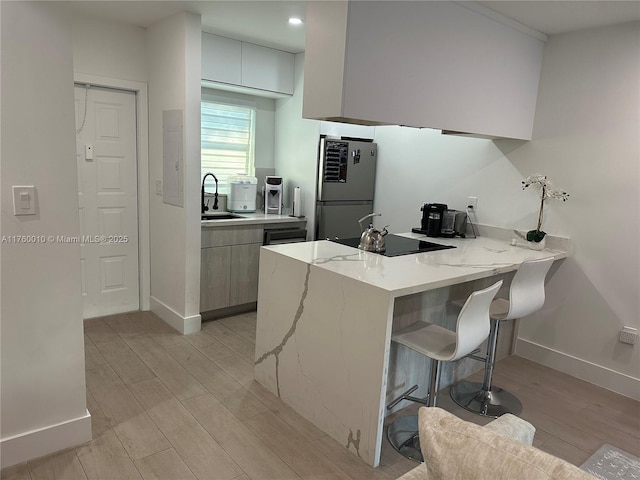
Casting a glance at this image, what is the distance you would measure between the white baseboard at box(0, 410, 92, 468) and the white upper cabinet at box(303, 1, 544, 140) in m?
1.99

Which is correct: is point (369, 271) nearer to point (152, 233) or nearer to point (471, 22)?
point (471, 22)

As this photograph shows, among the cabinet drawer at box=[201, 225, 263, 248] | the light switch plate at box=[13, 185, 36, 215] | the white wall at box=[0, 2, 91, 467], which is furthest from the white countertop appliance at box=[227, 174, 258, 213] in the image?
the light switch plate at box=[13, 185, 36, 215]

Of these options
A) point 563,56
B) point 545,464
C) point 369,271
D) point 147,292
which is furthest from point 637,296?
point 147,292

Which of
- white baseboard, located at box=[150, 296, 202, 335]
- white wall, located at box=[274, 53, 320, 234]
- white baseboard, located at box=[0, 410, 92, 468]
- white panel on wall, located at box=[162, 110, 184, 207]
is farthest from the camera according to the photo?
white wall, located at box=[274, 53, 320, 234]

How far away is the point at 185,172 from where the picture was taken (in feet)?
11.6

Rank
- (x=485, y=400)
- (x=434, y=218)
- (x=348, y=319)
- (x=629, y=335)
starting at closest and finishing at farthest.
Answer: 1. (x=348, y=319)
2. (x=485, y=400)
3. (x=629, y=335)
4. (x=434, y=218)

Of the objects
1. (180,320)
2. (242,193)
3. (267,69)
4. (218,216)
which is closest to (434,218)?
(242,193)

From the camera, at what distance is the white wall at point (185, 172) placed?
344cm

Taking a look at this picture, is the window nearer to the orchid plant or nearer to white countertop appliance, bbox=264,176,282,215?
white countertop appliance, bbox=264,176,282,215

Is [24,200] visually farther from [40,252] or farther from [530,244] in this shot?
[530,244]

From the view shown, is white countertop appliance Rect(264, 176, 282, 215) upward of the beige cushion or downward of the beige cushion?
upward

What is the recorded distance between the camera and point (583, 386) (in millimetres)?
3234

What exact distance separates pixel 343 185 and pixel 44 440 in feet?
10.1

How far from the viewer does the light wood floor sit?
2184 mm
